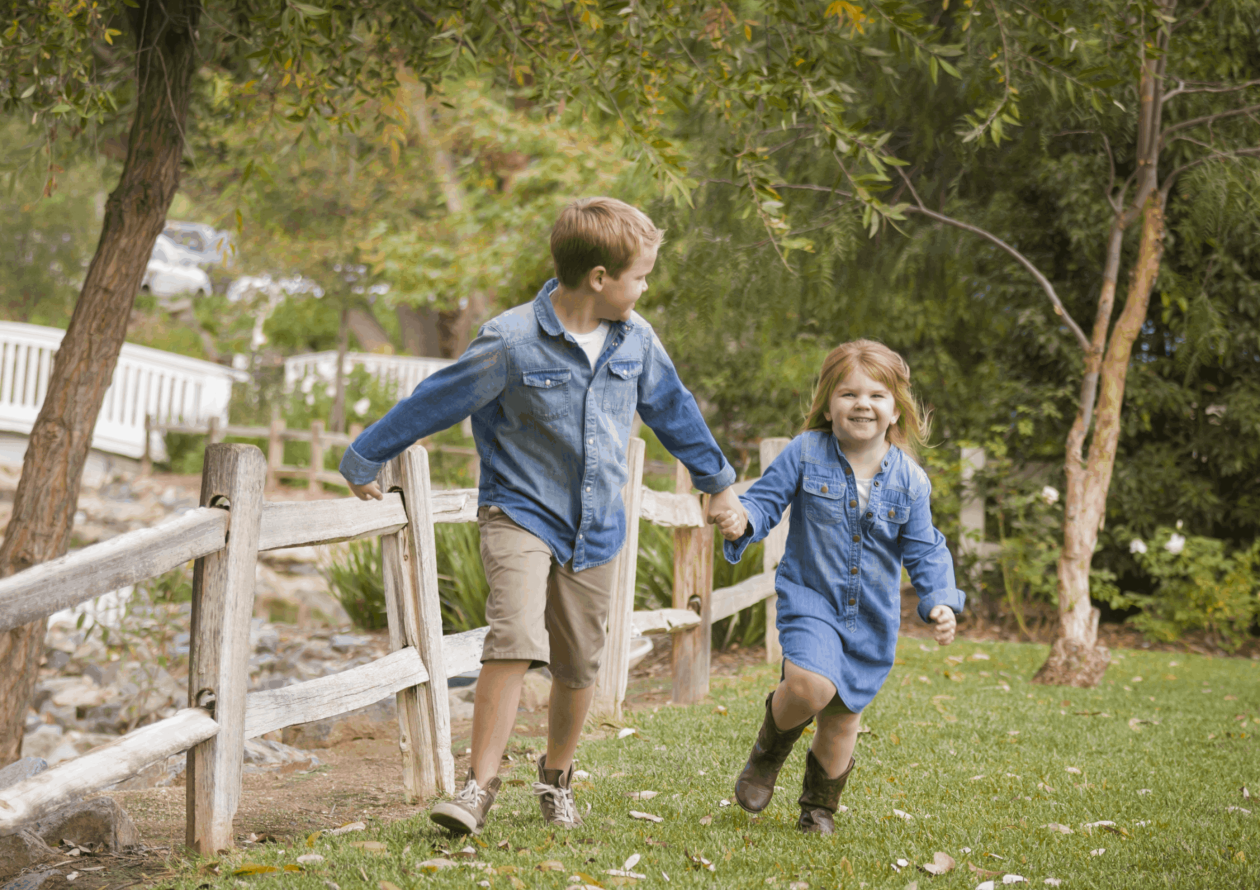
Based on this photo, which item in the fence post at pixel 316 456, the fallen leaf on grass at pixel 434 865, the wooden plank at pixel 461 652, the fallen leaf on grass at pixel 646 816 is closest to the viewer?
the fallen leaf on grass at pixel 434 865

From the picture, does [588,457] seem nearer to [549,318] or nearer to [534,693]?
[549,318]

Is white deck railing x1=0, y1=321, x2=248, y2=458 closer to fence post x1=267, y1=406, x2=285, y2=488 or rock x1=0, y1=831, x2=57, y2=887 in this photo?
fence post x1=267, y1=406, x2=285, y2=488

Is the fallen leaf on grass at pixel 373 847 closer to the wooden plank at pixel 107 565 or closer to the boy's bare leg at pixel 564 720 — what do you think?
the boy's bare leg at pixel 564 720

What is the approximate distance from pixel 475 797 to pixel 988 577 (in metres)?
7.58

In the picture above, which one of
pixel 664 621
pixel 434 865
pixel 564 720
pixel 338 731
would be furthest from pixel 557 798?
pixel 338 731

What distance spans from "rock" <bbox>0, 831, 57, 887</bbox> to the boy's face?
6.95 feet

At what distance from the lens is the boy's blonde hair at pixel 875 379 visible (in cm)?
320

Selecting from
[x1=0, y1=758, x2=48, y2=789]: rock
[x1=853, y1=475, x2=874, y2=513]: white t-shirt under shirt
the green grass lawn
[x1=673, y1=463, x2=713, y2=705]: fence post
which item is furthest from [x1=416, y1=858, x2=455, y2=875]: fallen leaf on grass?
[x1=673, y1=463, x2=713, y2=705]: fence post

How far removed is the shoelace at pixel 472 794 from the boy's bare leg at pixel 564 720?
255 millimetres

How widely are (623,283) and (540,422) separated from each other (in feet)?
1.40

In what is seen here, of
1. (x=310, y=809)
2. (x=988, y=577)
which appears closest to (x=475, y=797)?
(x=310, y=809)

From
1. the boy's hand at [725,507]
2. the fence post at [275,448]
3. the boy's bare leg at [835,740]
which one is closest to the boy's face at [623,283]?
the boy's hand at [725,507]

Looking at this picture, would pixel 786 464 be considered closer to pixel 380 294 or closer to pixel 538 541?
pixel 538 541

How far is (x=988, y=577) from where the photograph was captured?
Result: 968 cm
